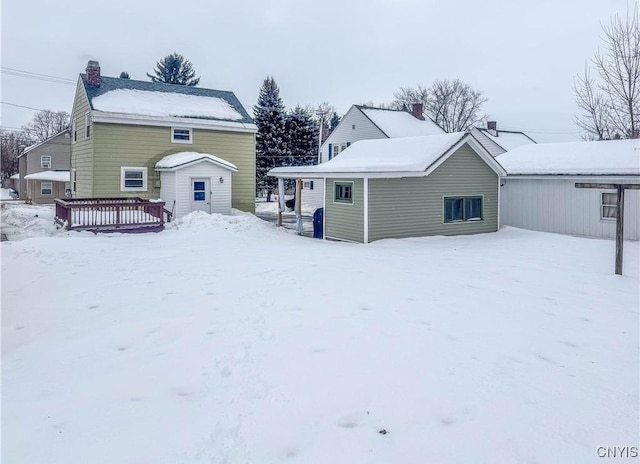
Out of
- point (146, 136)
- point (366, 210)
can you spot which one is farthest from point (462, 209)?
point (146, 136)

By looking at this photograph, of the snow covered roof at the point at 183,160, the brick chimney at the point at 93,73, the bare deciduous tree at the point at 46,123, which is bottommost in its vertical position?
the snow covered roof at the point at 183,160

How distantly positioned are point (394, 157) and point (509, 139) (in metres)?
30.7

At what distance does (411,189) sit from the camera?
16.5 m

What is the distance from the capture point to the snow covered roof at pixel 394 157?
1562 centimetres

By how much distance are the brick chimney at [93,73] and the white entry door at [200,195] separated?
7079mm

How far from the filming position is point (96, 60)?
2267 centimetres

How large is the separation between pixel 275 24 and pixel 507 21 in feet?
39.5

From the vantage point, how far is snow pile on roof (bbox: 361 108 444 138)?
33.7 m

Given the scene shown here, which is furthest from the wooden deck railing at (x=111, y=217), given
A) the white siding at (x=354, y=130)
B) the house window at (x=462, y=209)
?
the white siding at (x=354, y=130)

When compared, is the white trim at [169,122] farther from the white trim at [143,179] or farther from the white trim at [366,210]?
the white trim at [366,210]

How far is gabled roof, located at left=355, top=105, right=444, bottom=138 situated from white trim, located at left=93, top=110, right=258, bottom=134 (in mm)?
12302

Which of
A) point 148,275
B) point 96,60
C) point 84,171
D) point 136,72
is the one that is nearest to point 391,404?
point 148,275

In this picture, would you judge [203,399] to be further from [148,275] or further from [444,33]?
[444,33]

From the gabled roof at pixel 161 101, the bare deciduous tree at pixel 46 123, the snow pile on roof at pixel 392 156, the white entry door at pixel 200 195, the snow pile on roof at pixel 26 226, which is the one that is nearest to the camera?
the snow pile on roof at pixel 392 156
